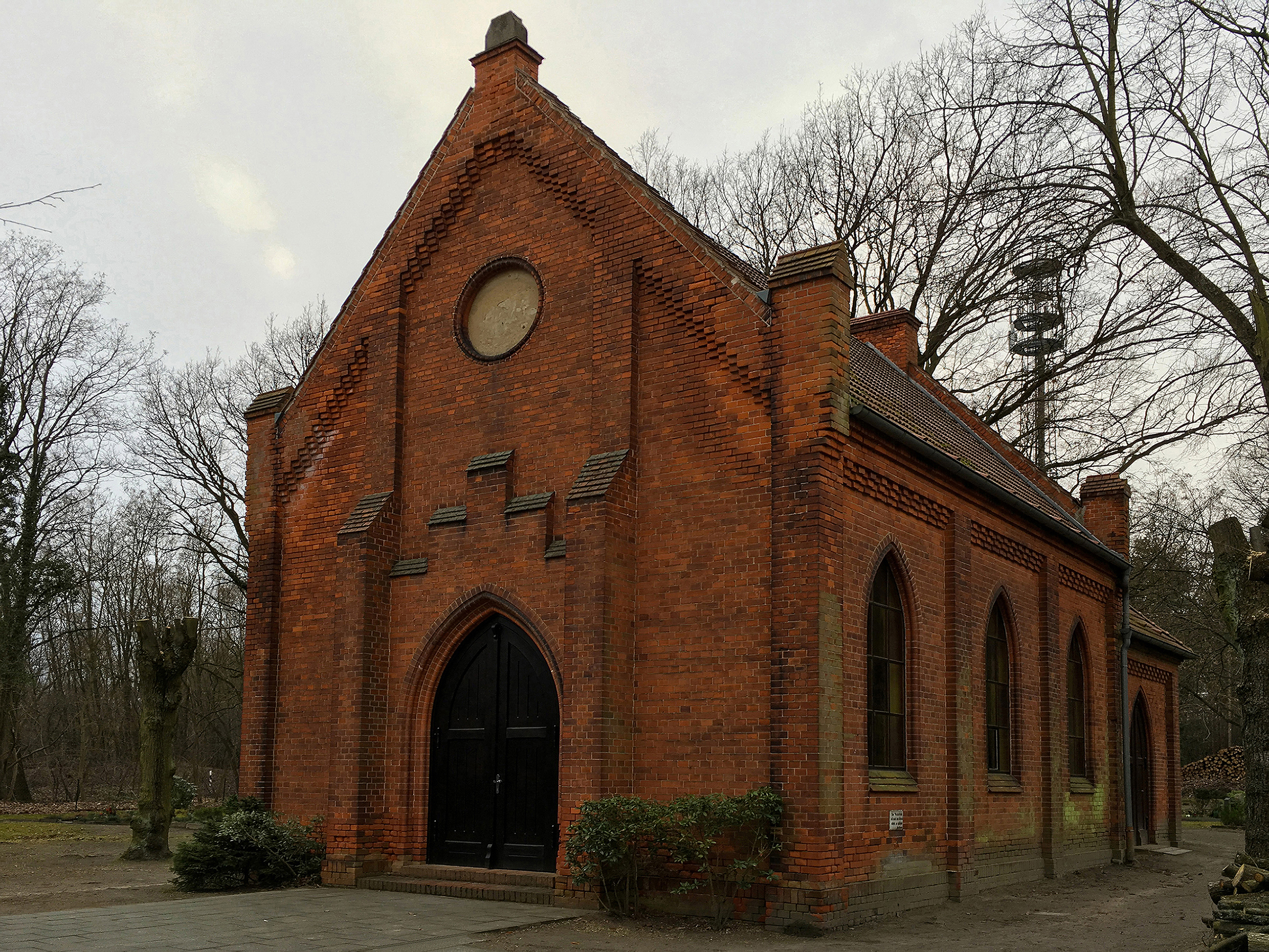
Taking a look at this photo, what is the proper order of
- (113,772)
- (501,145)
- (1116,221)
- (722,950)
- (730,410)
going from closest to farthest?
(722,950) < (730,410) < (501,145) < (1116,221) < (113,772)

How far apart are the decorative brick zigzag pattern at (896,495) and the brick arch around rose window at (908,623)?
428 millimetres

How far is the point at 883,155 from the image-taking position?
26.8 m

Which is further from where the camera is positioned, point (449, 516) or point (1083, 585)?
point (1083, 585)

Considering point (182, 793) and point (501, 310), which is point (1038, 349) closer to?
point (501, 310)

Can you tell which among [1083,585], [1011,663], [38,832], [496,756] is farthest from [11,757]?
[1083,585]

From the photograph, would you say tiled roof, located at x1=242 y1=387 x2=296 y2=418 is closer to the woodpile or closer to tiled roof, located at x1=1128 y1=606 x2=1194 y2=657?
tiled roof, located at x1=1128 y1=606 x2=1194 y2=657

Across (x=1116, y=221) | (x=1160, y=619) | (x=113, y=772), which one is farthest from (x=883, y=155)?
(x=113, y=772)

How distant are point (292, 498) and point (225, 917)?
6282 mm

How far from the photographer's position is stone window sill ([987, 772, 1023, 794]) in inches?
571

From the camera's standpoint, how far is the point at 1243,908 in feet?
27.9

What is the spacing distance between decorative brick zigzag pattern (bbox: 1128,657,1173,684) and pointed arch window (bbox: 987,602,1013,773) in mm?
6656

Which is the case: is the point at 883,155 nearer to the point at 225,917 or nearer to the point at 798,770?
the point at 798,770

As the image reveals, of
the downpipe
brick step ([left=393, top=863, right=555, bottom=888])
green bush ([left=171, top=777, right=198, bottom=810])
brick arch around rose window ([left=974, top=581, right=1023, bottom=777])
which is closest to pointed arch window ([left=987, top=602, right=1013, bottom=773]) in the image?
brick arch around rose window ([left=974, top=581, right=1023, bottom=777])

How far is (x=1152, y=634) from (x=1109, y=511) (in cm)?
317
